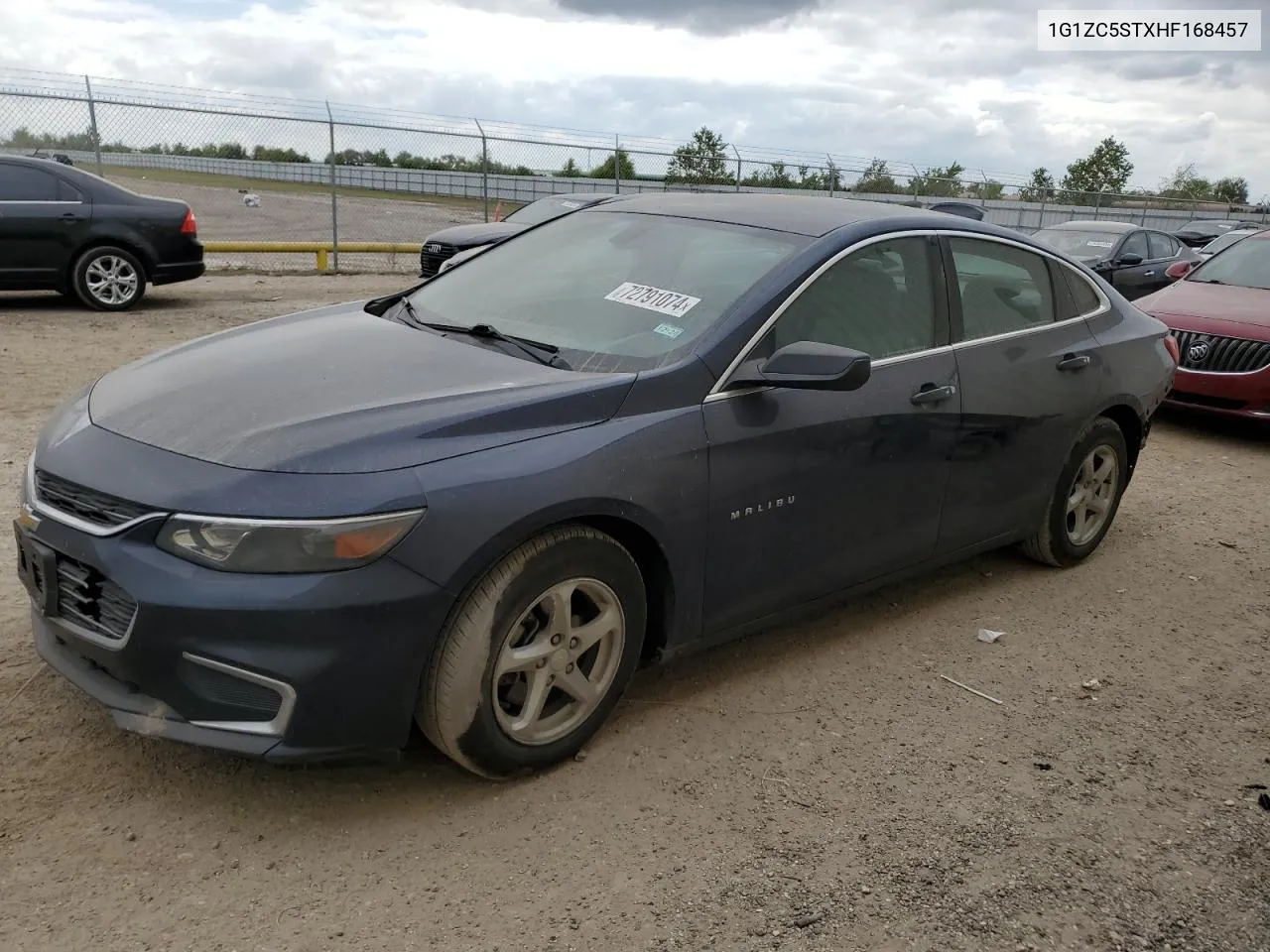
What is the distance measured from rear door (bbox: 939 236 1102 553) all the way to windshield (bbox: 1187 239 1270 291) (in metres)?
5.19

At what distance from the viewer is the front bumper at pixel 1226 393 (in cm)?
788

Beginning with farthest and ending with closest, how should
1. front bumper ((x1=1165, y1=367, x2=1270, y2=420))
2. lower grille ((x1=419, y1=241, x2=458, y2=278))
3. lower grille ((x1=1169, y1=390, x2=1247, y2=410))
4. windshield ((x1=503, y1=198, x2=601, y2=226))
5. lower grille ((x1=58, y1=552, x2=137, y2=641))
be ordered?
1. windshield ((x1=503, y1=198, x2=601, y2=226))
2. lower grille ((x1=419, y1=241, x2=458, y2=278))
3. lower grille ((x1=1169, y1=390, x2=1247, y2=410))
4. front bumper ((x1=1165, y1=367, x2=1270, y2=420))
5. lower grille ((x1=58, y1=552, x2=137, y2=641))

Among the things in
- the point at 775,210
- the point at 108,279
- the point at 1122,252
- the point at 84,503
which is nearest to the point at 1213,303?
the point at 775,210

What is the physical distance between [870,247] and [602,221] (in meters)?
1.09


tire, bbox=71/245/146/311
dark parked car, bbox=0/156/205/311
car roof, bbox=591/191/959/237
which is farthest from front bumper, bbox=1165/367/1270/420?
tire, bbox=71/245/146/311

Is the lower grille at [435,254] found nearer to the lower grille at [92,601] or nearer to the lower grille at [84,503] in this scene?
the lower grille at [84,503]

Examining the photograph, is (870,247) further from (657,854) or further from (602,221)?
(657,854)

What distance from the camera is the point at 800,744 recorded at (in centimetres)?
349

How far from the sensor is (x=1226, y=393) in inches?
316

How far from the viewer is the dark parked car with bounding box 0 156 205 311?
33.7 feet

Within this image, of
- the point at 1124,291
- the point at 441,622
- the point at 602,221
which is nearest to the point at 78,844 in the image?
the point at 441,622

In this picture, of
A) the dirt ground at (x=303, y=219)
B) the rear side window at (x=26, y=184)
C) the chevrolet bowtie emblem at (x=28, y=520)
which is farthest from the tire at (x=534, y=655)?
the dirt ground at (x=303, y=219)

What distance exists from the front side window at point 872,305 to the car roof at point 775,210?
6.3 inches

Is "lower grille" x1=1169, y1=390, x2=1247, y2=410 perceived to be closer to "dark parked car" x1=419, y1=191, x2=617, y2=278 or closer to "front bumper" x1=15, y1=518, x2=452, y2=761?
"front bumper" x1=15, y1=518, x2=452, y2=761
